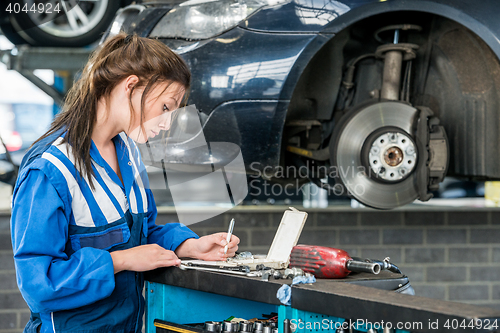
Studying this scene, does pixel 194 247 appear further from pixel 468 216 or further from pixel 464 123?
pixel 468 216

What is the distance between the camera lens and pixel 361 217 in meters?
3.32

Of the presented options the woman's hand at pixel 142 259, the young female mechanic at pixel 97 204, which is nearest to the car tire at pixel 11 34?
the young female mechanic at pixel 97 204

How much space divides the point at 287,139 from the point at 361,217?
1171 mm

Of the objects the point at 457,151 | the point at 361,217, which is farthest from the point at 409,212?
the point at 457,151

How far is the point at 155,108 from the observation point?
1.20 metres

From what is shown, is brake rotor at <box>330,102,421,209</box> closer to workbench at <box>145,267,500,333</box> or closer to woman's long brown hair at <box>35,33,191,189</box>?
workbench at <box>145,267,500,333</box>

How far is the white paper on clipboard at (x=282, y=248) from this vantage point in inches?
47.3

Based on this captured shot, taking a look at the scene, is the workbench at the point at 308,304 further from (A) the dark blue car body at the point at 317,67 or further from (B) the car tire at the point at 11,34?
(B) the car tire at the point at 11,34

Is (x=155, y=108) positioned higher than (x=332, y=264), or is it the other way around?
(x=155, y=108)

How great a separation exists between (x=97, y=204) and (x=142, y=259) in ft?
0.53

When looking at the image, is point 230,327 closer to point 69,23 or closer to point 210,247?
point 210,247

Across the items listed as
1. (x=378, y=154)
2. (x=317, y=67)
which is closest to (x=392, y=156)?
(x=378, y=154)

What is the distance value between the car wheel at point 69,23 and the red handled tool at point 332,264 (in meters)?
2.84

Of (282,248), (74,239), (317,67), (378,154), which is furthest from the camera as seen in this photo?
(317,67)
